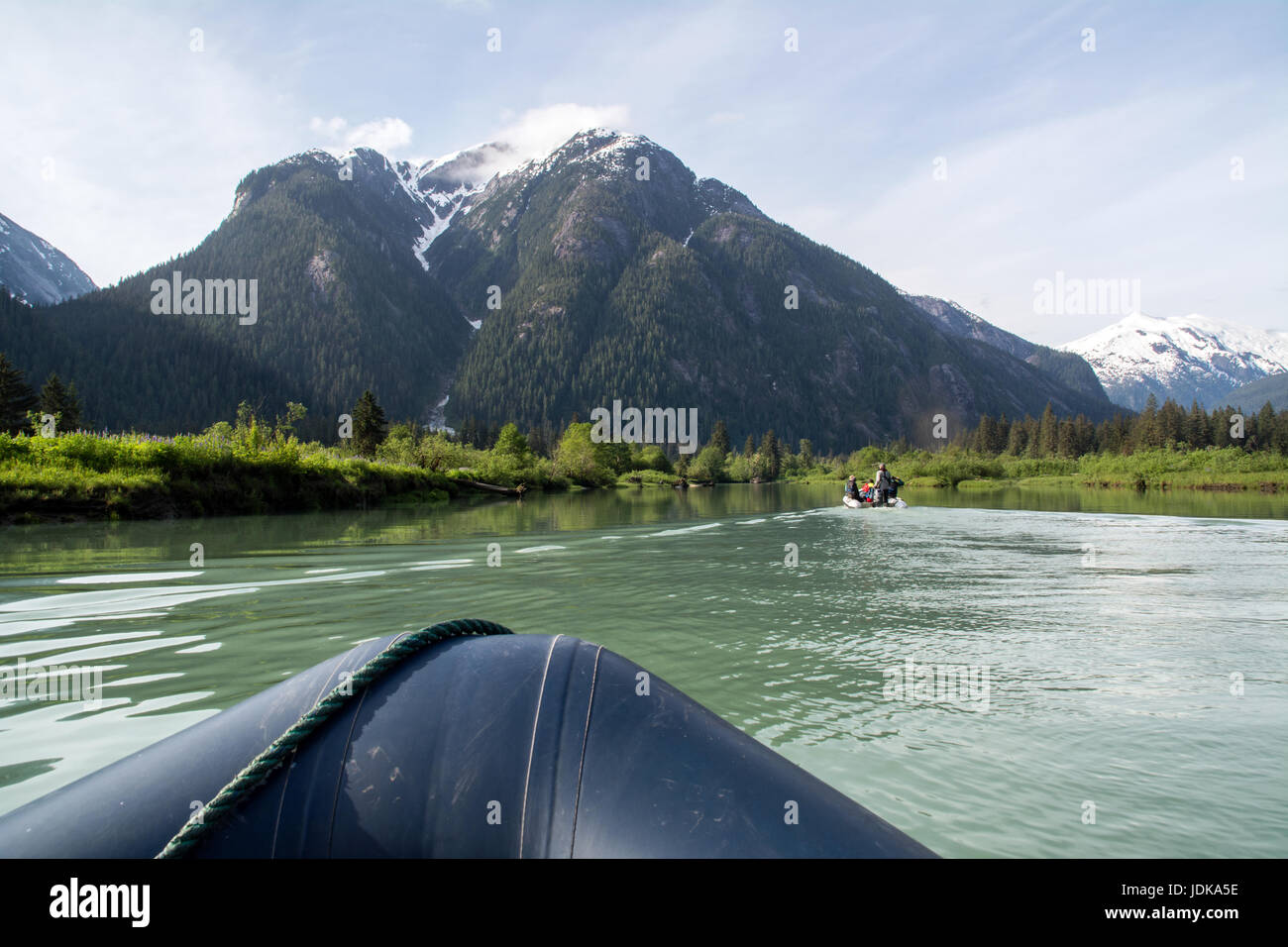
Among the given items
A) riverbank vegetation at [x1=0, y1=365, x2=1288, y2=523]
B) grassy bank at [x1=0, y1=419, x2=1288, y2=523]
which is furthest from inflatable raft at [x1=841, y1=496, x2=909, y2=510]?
riverbank vegetation at [x1=0, y1=365, x2=1288, y2=523]

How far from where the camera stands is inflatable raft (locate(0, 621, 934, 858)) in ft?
5.17

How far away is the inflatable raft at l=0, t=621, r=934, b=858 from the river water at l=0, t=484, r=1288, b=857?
2.47 m

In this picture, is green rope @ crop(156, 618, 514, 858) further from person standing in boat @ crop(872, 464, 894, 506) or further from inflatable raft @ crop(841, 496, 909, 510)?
person standing in boat @ crop(872, 464, 894, 506)

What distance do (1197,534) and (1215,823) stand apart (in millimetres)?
20462

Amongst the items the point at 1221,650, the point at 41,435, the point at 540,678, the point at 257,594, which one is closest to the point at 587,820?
the point at 540,678

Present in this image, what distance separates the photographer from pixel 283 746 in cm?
169

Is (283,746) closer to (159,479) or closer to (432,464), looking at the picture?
(159,479)

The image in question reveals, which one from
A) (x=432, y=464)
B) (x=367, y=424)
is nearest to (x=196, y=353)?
(x=367, y=424)

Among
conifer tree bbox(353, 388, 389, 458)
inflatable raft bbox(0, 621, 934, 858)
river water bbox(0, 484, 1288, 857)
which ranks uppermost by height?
conifer tree bbox(353, 388, 389, 458)

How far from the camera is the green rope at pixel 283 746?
61.6 inches

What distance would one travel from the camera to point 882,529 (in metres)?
21.6

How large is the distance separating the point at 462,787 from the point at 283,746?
48 centimetres

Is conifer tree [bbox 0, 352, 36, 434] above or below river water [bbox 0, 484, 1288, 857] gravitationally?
above

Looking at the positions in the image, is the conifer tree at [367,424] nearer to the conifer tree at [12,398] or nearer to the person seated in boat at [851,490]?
the conifer tree at [12,398]
